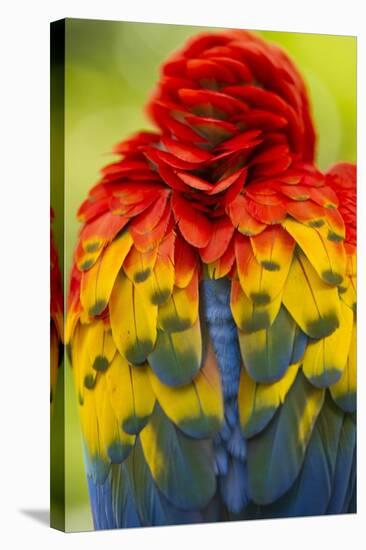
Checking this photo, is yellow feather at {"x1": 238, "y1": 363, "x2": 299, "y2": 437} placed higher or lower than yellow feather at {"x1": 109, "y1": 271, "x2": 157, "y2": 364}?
lower

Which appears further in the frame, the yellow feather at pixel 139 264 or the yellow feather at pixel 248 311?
the yellow feather at pixel 248 311

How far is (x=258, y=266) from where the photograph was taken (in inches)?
221

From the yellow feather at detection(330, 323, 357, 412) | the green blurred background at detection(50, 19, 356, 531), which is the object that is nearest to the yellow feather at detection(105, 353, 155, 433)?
the green blurred background at detection(50, 19, 356, 531)

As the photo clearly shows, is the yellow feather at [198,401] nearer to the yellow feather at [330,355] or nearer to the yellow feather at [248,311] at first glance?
the yellow feather at [248,311]

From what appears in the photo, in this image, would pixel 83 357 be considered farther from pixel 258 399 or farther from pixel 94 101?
pixel 94 101

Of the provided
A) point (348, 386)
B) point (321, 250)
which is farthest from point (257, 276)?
point (348, 386)

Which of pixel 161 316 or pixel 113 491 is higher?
pixel 161 316

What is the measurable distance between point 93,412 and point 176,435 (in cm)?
34

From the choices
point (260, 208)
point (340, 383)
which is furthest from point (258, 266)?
point (340, 383)

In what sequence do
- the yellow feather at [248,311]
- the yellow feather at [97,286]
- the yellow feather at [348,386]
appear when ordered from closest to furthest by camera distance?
1. the yellow feather at [97,286]
2. the yellow feather at [248,311]
3. the yellow feather at [348,386]

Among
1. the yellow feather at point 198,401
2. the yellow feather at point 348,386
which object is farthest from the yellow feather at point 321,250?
the yellow feather at point 198,401

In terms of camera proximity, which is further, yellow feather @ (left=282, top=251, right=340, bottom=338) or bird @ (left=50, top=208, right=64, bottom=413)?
yellow feather @ (left=282, top=251, right=340, bottom=338)

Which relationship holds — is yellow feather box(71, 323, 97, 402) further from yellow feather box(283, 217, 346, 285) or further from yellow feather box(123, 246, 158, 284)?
yellow feather box(283, 217, 346, 285)

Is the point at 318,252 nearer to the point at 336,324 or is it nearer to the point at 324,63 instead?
the point at 336,324
